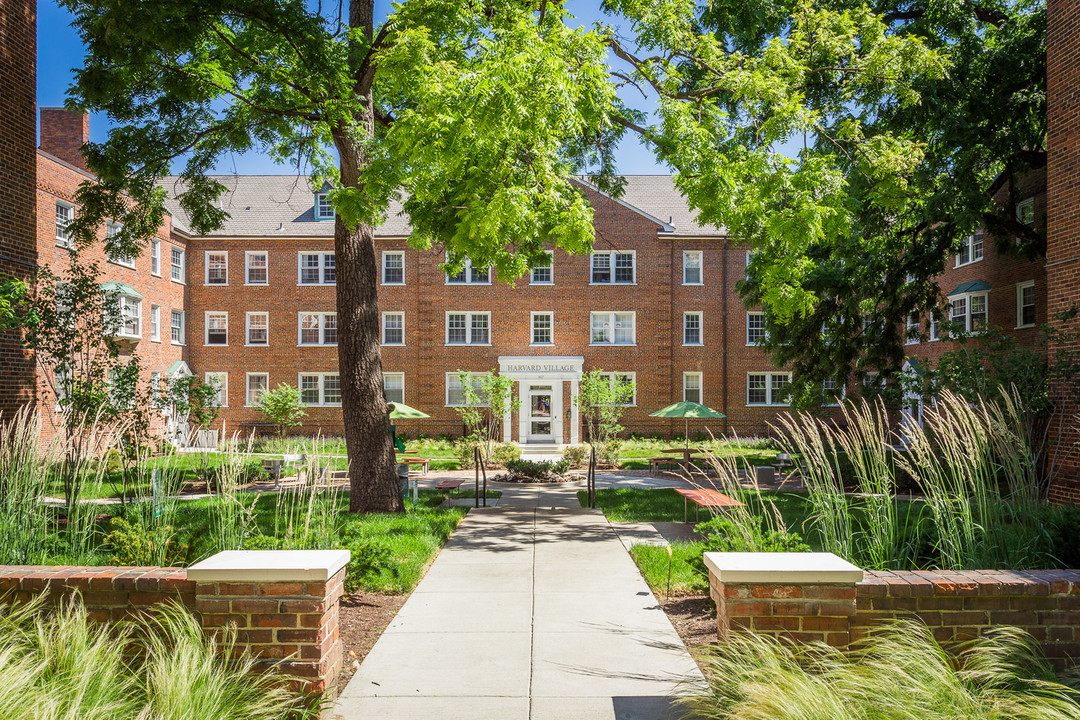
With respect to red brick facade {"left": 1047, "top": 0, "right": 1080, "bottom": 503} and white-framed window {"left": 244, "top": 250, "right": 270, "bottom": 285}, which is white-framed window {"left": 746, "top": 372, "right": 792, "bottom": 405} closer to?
red brick facade {"left": 1047, "top": 0, "right": 1080, "bottom": 503}

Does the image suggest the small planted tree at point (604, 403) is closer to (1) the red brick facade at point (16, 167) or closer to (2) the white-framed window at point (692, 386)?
(2) the white-framed window at point (692, 386)

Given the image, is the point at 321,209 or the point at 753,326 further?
the point at 321,209

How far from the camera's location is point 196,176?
12.9 meters

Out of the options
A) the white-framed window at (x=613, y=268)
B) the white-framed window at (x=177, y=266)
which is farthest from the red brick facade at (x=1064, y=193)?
the white-framed window at (x=177, y=266)

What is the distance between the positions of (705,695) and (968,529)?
246 centimetres

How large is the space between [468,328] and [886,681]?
27560mm

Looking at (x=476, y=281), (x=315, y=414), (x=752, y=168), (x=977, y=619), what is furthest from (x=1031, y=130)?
(x=315, y=414)

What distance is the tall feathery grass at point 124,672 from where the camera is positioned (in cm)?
326

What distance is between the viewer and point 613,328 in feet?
99.2

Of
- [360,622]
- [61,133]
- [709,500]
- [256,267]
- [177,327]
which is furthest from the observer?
[256,267]

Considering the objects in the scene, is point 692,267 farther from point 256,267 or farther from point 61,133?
point 61,133

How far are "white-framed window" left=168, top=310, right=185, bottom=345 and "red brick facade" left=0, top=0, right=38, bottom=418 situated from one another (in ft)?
61.3

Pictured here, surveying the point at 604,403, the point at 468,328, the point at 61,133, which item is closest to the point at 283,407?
the point at 468,328

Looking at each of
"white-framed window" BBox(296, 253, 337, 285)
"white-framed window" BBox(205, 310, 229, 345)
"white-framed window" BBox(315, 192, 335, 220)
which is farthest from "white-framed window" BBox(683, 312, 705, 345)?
"white-framed window" BBox(205, 310, 229, 345)
